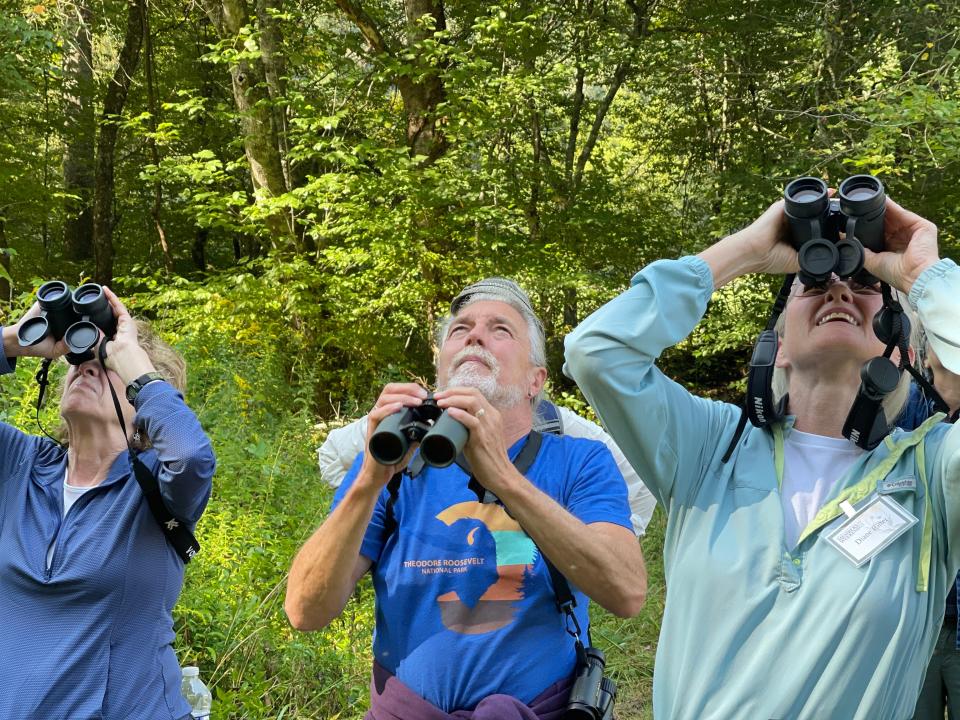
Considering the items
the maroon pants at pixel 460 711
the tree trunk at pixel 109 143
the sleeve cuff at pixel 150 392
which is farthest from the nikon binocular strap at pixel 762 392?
the tree trunk at pixel 109 143

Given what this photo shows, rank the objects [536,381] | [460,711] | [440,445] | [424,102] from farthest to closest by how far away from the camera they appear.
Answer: [424,102]
[536,381]
[460,711]
[440,445]

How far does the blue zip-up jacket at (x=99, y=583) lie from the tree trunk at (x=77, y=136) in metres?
10.2

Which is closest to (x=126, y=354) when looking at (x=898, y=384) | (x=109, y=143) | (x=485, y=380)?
(x=485, y=380)

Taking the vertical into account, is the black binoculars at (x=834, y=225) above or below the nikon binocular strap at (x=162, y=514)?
above

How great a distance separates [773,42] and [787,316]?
9.37m

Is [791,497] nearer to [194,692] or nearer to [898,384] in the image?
[898,384]

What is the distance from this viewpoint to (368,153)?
8.59 m

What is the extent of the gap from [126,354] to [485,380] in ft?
3.33

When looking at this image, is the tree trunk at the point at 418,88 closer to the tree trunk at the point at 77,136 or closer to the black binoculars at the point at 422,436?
the tree trunk at the point at 77,136

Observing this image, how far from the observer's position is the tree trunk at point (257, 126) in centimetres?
948

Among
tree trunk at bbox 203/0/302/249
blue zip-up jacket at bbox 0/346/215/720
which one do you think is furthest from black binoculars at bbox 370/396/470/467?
tree trunk at bbox 203/0/302/249

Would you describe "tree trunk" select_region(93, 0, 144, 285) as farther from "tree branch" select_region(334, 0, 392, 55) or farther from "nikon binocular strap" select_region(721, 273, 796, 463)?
"nikon binocular strap" select_region(721, 273, 796, 463)

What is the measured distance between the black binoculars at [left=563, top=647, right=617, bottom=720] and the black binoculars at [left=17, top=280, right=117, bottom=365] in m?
1.54

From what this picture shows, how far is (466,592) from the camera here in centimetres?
206
